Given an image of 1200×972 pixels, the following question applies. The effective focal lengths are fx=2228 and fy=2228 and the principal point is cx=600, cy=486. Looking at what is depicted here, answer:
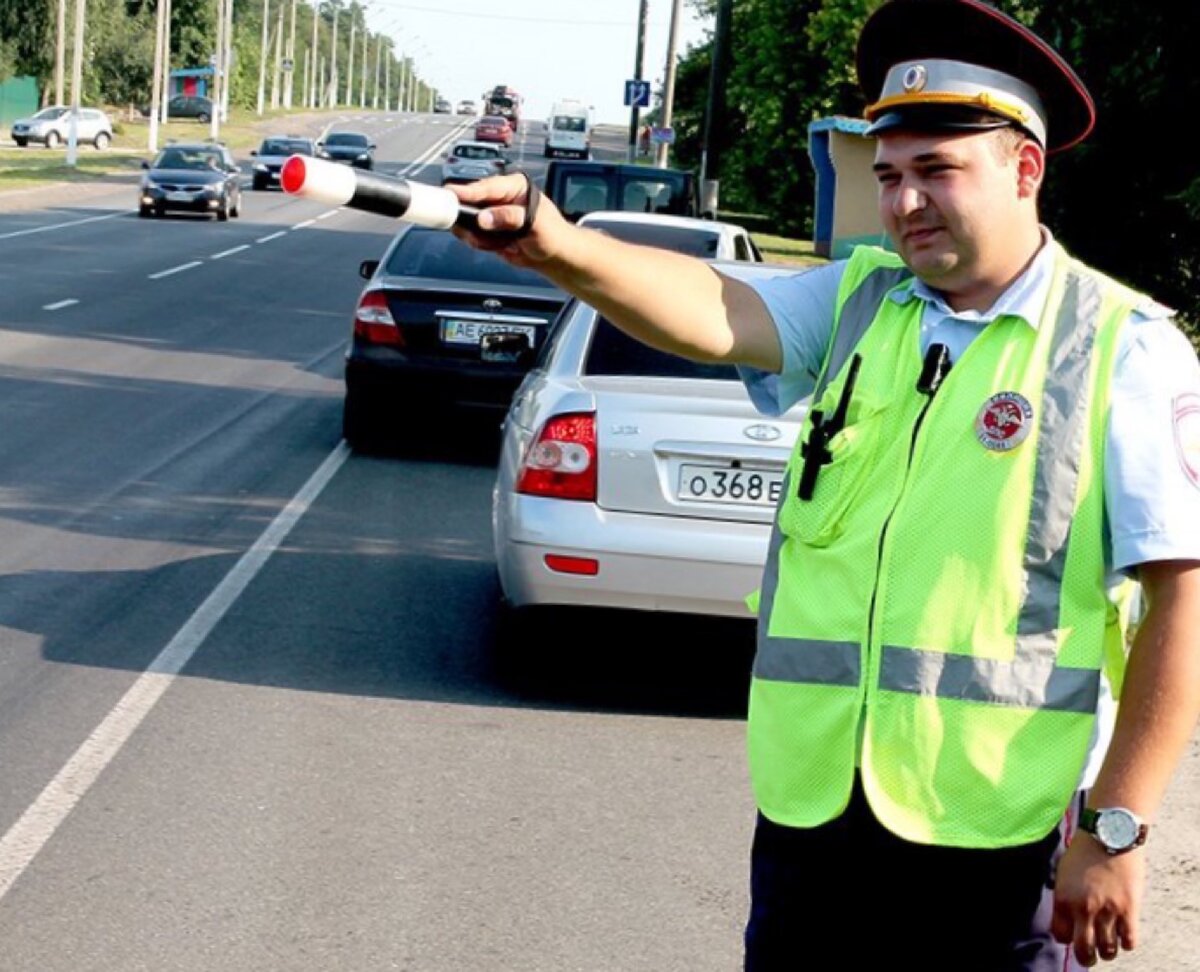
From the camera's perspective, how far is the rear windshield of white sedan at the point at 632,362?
8.30 metres

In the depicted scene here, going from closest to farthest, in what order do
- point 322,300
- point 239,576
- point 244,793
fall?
1. point 244,793
2. point 239,576
3. point 322,300

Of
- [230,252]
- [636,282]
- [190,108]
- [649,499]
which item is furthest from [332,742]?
[190,108]

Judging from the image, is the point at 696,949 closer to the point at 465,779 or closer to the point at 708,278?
the point at 465,779

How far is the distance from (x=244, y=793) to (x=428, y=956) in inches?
57.4

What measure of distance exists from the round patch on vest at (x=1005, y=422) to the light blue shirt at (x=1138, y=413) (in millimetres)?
111

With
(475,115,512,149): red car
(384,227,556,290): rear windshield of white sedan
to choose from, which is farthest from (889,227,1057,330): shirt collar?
(475,115,512,149): red car

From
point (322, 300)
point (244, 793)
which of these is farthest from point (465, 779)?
point (322, 300)

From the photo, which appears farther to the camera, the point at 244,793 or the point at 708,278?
the point at 244,793

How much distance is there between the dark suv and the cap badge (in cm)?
10270

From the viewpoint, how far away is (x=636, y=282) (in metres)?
3.06

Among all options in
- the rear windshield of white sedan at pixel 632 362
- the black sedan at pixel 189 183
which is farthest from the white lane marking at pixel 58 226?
the rear windshield of white sedan at pixel 632 362

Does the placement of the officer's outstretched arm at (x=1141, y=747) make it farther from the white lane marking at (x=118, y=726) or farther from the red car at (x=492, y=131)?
the red car at (x=492, y=131)

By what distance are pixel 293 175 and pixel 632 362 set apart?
595 centimetres

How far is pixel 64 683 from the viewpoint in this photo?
775 centimetres
